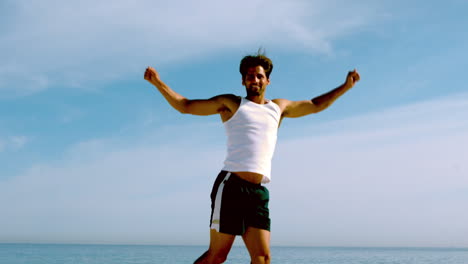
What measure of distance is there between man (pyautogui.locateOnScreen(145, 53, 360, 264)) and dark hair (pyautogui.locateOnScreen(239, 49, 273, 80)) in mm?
289

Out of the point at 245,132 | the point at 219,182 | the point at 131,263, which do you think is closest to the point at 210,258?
the point at 219,182

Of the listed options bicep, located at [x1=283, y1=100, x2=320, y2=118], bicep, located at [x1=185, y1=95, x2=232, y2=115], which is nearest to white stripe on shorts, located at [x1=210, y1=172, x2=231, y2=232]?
bicep, located at [x1=185, y1=95, x2=232, y2=115]

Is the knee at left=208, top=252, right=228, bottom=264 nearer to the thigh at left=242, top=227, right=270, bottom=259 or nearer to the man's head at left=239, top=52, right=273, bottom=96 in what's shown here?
the thigh at left=242, top=227, right=270, bottom=259

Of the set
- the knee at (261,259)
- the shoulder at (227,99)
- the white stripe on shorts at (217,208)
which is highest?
the shoulder at (227,99)

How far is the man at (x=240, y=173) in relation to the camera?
416 cm

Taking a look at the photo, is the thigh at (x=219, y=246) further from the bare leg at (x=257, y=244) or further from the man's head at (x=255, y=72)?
the man's head at (x=255, y=72)

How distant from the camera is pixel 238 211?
4164 millimetres

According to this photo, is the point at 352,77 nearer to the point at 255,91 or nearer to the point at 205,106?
the point at 255,91

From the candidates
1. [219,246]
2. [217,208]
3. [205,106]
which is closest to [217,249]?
[219,246]

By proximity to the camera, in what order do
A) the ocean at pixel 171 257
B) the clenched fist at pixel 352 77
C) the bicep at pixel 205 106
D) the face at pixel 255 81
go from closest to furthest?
the bicep at pixel 205 106
the face at pixel 255 81
the clenched fist at pixel 352 77
the ocean at pixel 171 257

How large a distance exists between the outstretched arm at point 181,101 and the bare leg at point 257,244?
1048mm

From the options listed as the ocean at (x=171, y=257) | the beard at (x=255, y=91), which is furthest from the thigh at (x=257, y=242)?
the ocean at (x=171, y=257)

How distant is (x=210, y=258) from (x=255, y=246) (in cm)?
39

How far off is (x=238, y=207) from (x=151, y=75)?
1.28 metres
